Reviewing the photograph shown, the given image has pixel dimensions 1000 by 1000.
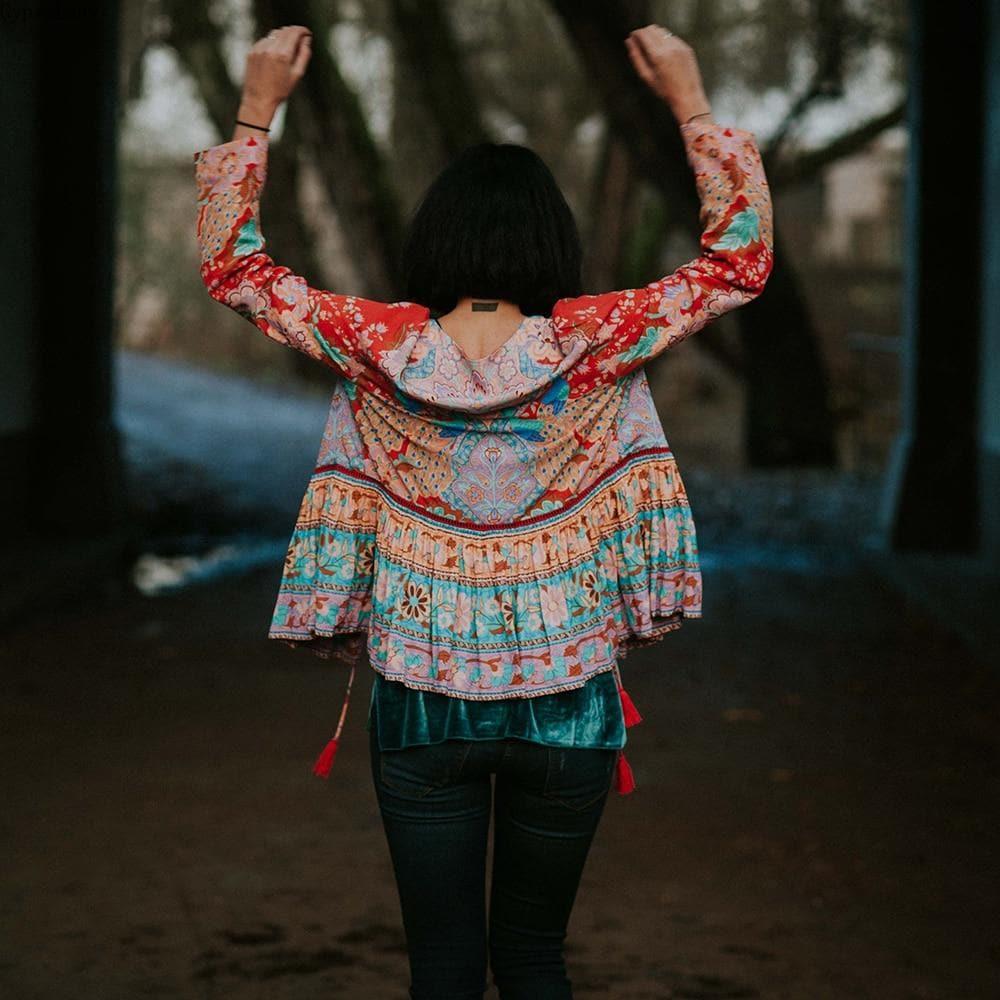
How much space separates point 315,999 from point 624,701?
164cm

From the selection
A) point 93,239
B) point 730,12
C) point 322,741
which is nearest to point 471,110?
point 730,12

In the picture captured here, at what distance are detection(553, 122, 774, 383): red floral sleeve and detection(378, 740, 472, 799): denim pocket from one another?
61cm

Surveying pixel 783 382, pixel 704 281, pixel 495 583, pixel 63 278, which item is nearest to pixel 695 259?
pixel 704 281

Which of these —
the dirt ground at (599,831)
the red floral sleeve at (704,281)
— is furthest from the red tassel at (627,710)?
the dirt ground at (599,831)

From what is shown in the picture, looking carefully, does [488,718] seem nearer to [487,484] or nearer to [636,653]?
[487,484]

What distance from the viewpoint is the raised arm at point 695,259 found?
278 cm

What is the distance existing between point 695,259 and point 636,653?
21.0 ft

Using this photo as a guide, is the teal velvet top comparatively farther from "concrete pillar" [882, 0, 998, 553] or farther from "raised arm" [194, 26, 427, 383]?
"concrete pillar" [882, 0, 998, 553]

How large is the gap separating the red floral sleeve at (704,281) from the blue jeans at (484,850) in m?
0.62

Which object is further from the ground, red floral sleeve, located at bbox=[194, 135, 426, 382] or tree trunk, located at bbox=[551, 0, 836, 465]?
red floral sleeve, located at bbox=[194, 135, 426, 382]

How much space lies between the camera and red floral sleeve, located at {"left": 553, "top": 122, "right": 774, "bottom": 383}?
2.78 m

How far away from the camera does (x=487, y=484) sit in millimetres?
2805

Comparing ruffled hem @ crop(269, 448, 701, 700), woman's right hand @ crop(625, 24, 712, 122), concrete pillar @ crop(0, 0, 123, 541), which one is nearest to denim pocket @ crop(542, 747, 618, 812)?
ruffled hem @ crop(269, 448, 701, 700)

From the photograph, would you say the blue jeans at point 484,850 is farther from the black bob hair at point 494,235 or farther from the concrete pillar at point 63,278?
the concrete pillar at point 63,278
